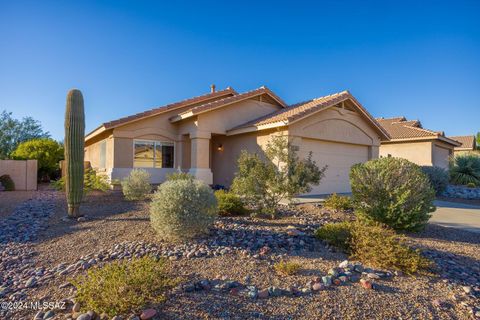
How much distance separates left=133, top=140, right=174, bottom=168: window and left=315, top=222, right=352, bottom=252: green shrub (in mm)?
10888

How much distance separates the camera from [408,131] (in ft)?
76.4

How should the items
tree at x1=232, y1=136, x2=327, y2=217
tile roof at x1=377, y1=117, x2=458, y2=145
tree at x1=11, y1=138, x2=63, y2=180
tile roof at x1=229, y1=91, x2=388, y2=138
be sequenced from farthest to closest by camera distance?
1. tile roof at x1=377, y1=117, x2=458, y2=145
2. tree at x1=11, y1=138, x2=63, y2=180
3. tile roof at x1=229, y1=91, x2=388, y2=138
4. tree at x1=232, y1=136, x2=327, y2=217

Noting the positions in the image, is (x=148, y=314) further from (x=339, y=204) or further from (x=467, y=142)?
(x=467, y=142)

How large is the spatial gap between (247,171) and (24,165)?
45.0 ft

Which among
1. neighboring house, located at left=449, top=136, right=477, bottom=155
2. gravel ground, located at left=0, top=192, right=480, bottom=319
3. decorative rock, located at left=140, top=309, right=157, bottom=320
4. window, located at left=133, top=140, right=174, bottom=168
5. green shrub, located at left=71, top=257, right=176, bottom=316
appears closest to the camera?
decorative rock, located at left=140, top=309, right=157, bottom=320

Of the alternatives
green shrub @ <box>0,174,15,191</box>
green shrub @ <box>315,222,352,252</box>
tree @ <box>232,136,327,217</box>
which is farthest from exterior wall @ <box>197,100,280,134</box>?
green shrub @ <box>0,174,15,191</box>

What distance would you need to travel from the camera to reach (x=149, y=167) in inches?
597

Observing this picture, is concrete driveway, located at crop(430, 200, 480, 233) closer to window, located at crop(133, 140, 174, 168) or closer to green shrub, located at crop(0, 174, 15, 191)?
window, located at crop(133, 140, 174, 168)

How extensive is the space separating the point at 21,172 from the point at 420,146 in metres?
26.0

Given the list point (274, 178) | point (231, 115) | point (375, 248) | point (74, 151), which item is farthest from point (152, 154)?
point (375, 248)

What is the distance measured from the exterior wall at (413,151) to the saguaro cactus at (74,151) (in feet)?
66.6

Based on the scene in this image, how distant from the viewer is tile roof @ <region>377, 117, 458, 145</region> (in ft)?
70.2

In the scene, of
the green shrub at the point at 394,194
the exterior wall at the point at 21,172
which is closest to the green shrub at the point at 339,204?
the green shrub at the point at 394,194

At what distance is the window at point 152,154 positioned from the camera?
15016 millimetres
